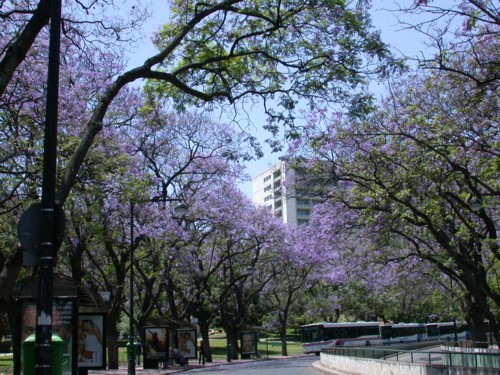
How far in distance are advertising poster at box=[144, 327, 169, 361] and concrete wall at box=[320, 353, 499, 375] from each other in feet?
28.4

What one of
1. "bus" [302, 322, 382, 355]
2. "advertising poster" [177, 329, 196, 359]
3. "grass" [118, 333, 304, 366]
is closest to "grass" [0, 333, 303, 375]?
"grass" [118, 333, 304, 366]

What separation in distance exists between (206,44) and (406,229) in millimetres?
14714

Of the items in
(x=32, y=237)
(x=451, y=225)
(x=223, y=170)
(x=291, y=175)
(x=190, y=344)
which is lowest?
(x=190, y=344)

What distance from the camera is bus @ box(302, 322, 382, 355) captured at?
5525cm

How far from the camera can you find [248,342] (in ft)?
145

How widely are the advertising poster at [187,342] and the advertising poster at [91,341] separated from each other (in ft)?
66.8

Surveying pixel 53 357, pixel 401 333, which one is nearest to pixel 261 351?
pixel 401 333

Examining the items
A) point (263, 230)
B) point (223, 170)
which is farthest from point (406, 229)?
point (263, 230)

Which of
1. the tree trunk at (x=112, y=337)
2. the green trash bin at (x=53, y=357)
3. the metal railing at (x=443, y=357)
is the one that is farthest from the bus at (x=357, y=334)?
the green trash bin at (x=53, y=357)

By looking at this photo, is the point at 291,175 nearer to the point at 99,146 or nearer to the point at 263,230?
the point at 99,146

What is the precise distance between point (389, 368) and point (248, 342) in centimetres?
2636

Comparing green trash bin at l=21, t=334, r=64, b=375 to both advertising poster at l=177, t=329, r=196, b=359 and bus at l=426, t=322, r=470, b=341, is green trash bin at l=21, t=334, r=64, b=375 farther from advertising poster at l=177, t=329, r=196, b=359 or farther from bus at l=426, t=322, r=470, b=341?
bus at l=426, t=322, r=470, b=341

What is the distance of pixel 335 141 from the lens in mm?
20344

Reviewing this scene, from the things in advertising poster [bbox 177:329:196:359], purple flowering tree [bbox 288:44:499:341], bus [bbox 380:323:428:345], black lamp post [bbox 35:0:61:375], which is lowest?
bus [bbox 380:323:428:345]
